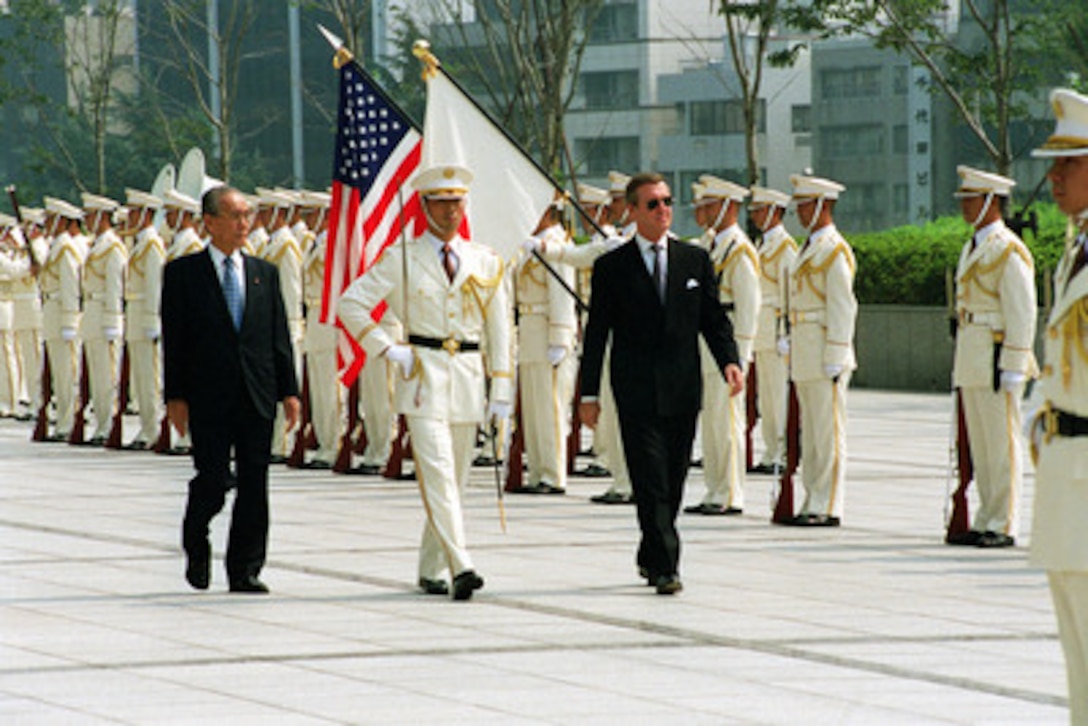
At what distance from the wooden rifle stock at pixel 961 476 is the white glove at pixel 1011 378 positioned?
536mm

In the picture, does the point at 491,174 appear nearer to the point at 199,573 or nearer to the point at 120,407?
the point at 199,573

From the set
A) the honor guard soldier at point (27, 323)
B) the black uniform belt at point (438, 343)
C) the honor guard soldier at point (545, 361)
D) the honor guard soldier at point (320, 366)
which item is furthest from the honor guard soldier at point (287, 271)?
the black uniform belt at point (438, 343)

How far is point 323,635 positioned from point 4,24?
7696 cm

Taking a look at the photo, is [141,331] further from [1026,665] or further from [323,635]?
[1026,665]

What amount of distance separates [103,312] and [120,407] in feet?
2.96

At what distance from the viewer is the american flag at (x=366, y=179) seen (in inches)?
513

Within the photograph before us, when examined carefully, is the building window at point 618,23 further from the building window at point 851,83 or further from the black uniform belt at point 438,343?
the black uniform belt at point 438,343

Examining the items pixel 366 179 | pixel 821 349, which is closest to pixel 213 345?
pixel 366 179

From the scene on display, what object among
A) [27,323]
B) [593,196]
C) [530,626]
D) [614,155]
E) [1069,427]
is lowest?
[530,626]

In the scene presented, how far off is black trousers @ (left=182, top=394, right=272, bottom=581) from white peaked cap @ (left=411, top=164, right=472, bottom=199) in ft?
4.33

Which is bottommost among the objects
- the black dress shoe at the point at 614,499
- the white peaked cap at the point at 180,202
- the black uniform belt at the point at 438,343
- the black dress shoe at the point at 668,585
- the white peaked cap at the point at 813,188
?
the black dress shoe at the point at 668,585

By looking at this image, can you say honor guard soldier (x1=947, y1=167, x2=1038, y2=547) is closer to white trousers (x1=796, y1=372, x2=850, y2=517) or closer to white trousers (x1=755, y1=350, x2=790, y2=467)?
white trousers (x1=796, y1=372, x2=850, y2=517)

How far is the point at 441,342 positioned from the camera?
11.0 meters

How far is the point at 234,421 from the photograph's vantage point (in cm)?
1120
